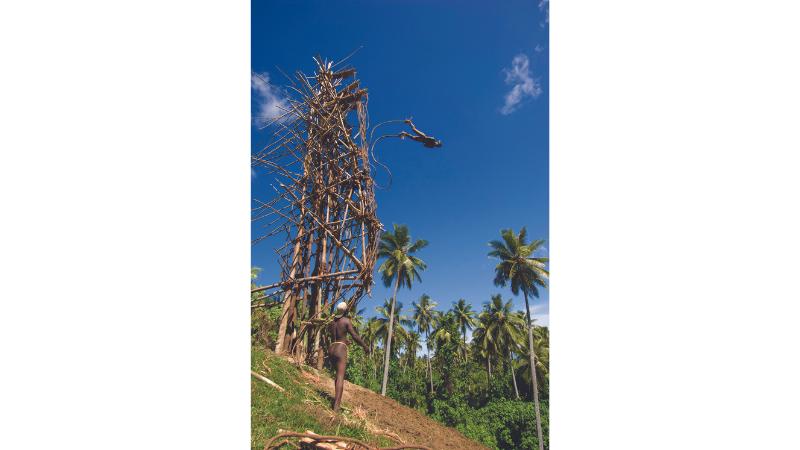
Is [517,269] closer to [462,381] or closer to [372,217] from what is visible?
[462,381]

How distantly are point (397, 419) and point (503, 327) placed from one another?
19.7 meters

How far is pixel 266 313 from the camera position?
153 inches

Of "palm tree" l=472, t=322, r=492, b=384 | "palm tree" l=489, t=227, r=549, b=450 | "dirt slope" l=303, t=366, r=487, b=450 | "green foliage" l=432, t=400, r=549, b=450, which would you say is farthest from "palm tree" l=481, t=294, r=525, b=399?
"dirt slope" l=303, t=366, r=487, b=450

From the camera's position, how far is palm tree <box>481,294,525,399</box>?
69.7 ft

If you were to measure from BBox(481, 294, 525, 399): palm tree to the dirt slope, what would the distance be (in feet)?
62.2

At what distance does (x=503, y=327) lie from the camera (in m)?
21.4

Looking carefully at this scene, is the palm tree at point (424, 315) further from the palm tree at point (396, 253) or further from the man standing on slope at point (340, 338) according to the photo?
the man standing on slope at point (340, 338)

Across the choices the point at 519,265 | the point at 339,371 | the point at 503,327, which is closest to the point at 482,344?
the point at 503,327

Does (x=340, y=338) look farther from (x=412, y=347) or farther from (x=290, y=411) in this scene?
(x=412, y=347)

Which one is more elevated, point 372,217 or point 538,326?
point 538,326
